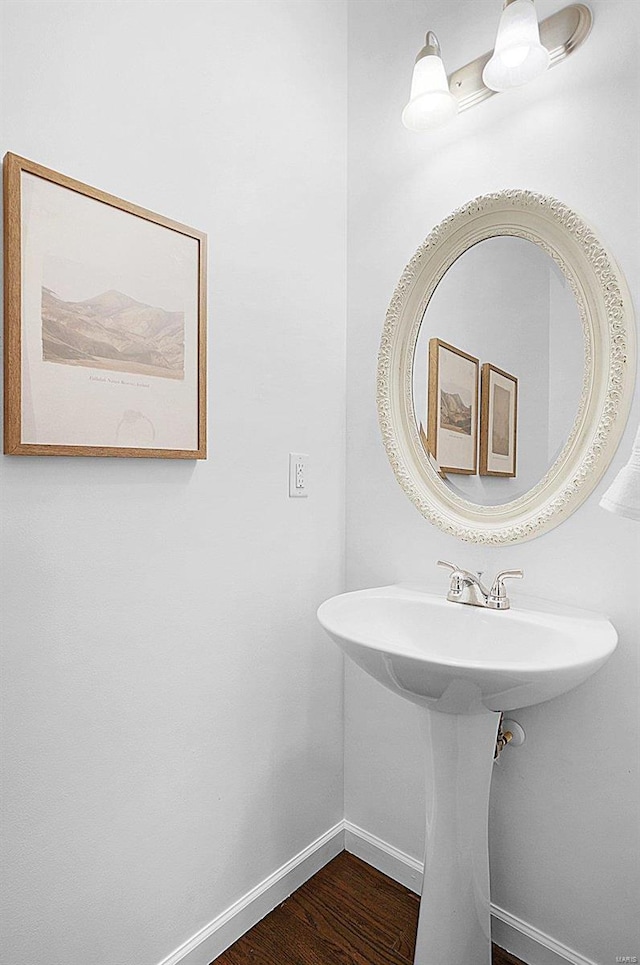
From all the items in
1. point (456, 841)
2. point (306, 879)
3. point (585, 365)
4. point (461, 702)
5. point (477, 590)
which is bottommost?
point (306, 879)

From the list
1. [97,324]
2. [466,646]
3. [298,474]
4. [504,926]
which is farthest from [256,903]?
[97,324]

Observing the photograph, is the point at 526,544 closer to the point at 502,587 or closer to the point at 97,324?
the point at 502,587

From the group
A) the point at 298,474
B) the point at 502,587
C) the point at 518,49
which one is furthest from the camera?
the point at 298,474

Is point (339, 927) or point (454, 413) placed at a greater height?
point (454, 413)

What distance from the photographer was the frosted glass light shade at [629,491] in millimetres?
938

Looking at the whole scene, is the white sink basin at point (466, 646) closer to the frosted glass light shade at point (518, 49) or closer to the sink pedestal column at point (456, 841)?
the sink pedestal column at point (456, 841)

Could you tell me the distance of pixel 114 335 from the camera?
1.16 meters

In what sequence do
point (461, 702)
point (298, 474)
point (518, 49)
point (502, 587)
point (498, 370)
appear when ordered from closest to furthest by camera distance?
point (461, 702) → point (518, 49) → point (502, 587) → point (498, 370) → point (298, 474)

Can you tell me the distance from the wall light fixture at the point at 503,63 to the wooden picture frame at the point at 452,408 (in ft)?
1.77

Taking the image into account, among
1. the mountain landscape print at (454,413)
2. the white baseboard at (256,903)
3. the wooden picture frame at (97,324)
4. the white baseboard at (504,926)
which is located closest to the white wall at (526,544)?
the white baseboard at (504,926)

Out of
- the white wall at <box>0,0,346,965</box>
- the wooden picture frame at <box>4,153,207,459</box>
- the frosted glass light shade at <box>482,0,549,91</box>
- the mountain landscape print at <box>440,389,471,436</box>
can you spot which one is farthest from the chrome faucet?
the frosted glass light shade at <box>482,0,549,91</box>

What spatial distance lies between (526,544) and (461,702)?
17.6 inches

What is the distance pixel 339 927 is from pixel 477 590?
3.06ft

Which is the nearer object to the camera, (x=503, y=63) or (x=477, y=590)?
(x=503, y=63)
